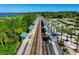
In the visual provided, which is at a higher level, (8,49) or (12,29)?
(12,29)

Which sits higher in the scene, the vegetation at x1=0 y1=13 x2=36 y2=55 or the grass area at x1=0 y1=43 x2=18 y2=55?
the vegetation at x1=0 y1=13 x2=36 y2=55

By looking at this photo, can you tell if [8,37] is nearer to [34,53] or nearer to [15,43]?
[15,43]

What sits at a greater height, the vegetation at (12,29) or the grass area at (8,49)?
the vegetation at (12,29)

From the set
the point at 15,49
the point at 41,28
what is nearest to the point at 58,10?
the point at 41,28

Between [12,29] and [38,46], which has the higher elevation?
[12,29]
